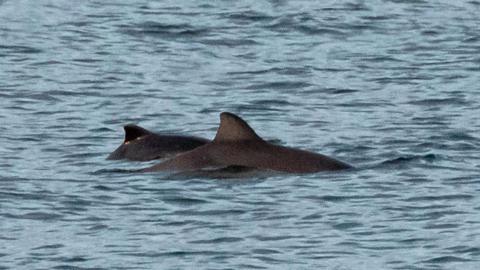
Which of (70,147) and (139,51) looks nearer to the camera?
(70,147)

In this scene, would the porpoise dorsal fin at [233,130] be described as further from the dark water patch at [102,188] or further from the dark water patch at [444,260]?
the dark water patch at [444,260]

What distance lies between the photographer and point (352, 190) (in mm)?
18656

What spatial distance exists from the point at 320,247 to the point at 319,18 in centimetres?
1976

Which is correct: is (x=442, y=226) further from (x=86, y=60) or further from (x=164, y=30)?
(x=164, y=30)

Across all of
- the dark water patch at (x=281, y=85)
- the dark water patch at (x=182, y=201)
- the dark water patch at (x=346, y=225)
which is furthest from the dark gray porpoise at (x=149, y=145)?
the dark water patch at (x=281, y=85)

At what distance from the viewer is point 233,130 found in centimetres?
1945

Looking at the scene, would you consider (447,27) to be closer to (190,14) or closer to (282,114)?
(190,14)

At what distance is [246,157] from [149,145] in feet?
7.08

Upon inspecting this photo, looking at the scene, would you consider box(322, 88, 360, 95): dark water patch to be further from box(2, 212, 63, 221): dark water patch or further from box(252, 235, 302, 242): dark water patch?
box(252, 235, 302, 242): dark water patch

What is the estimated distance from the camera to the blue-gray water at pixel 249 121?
16359 millimetres

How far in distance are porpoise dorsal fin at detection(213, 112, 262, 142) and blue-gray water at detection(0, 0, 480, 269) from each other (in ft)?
1.77

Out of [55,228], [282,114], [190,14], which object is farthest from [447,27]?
[55,228]

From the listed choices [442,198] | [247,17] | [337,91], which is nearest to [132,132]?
[442,198]

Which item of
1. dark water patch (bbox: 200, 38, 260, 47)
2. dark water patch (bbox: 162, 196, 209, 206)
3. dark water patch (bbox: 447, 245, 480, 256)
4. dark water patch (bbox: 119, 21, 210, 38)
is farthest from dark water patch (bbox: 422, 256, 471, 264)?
dark water patch (bbox: 119, 21, 210, 38)
